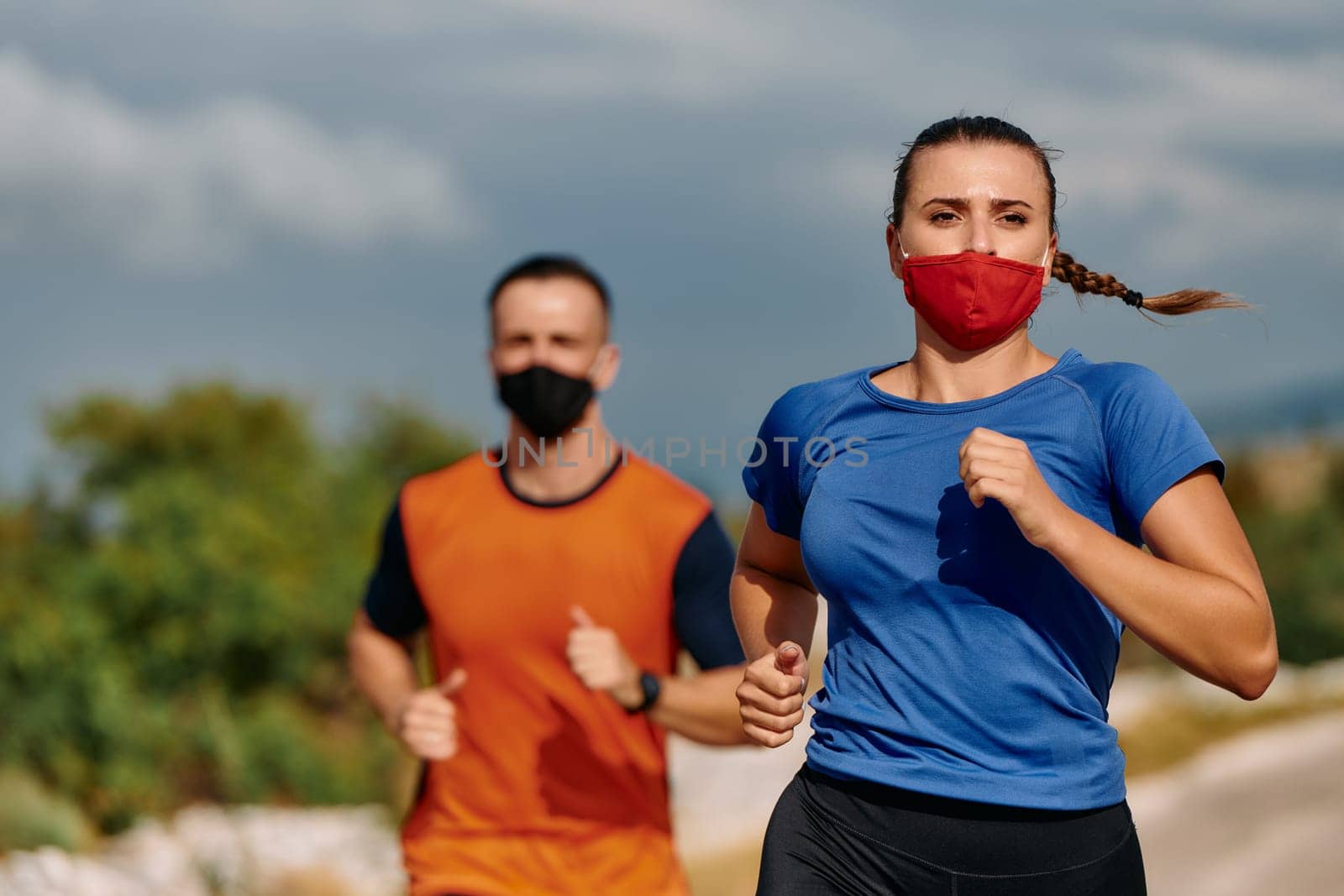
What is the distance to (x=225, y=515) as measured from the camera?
42.8 ft

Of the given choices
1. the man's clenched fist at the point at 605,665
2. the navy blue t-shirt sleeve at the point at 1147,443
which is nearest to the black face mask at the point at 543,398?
the man's clenched fist at the point at 605,665

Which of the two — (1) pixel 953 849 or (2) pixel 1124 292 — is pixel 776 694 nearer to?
(1) pixel 953 849

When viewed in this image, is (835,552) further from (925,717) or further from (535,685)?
(535,685)

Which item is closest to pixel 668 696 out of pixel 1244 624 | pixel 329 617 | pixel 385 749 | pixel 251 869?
pixel 1244 624

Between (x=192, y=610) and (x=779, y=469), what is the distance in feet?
35.4

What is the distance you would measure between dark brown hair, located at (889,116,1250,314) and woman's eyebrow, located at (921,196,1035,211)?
78 mm

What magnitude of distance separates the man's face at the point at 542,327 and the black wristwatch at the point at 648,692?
0.98 metres

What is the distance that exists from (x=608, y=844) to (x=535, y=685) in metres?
0.46

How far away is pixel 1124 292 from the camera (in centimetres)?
281

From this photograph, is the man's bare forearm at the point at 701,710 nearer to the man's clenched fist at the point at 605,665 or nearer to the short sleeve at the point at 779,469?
the man's clenched fist at the point at 605,665

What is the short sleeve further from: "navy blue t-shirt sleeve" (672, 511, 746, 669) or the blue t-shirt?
"navy blue t-shirt sleeve" (672, 511, 746, 669)

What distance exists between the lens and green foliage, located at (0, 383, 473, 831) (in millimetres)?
11500

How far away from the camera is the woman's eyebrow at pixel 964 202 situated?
8.37 ft

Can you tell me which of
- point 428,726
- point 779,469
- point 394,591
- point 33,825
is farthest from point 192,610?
point 779,469
